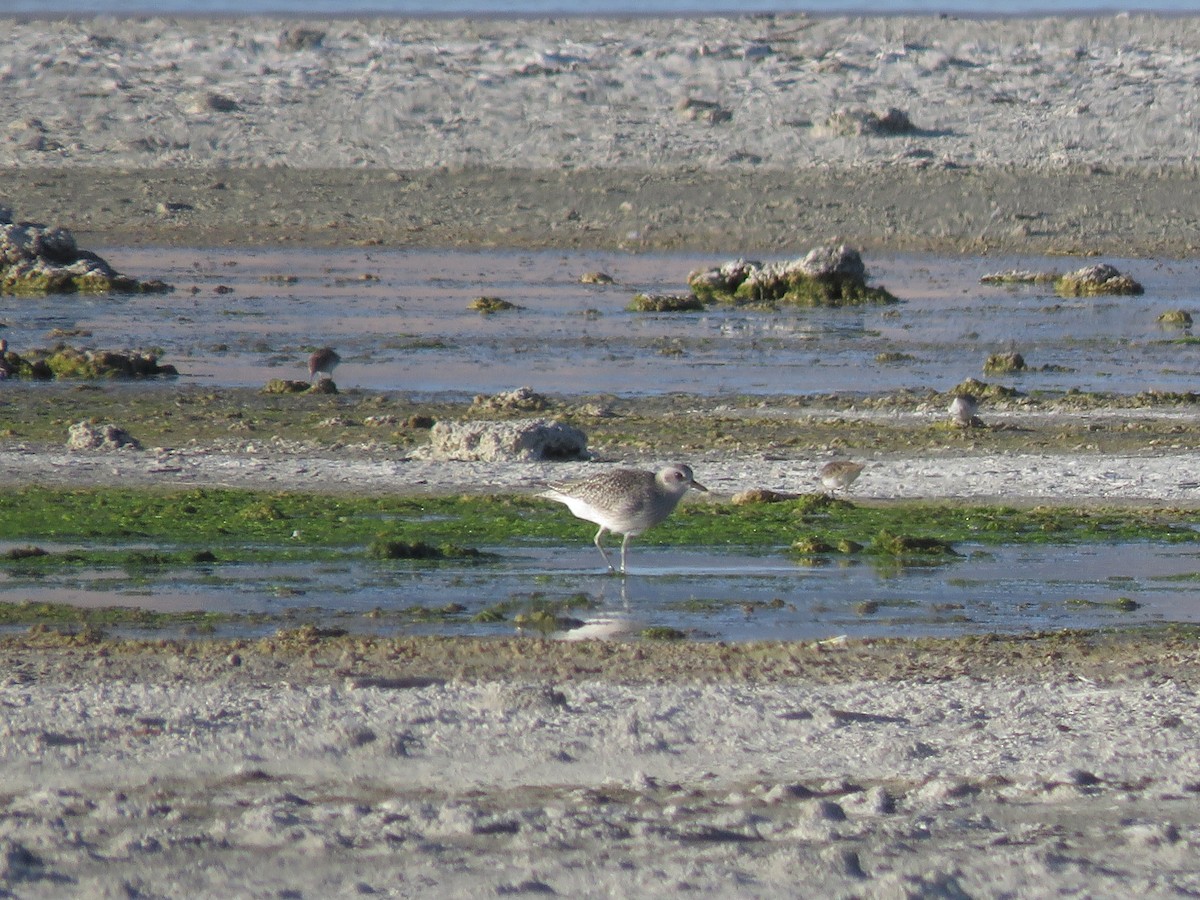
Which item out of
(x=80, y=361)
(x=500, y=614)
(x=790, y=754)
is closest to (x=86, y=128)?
(x=80, y=361)

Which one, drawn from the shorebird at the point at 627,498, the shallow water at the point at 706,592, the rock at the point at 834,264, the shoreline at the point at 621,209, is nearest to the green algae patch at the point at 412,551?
the shallow water at the point at 706,592

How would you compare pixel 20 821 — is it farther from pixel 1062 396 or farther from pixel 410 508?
pixel 1062 396

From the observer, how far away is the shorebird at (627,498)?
9.67 metres

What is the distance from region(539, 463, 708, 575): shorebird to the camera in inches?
381

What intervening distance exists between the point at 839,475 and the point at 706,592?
7.95 feet

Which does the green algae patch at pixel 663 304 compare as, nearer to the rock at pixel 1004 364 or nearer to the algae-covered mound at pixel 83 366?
the rock at pixel 1004 364

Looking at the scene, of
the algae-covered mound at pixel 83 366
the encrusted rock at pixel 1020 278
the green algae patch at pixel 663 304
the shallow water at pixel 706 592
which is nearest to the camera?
the shallow water at pixel 706 592

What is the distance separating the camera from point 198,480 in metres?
11.9

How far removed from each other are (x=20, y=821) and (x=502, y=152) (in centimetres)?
2650

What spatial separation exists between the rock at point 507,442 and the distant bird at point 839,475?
1749 mm

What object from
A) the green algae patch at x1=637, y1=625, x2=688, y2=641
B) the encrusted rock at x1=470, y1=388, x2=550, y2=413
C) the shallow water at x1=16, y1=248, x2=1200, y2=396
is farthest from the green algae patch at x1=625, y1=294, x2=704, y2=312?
the green algae patch at x1=637, y1=625, x2=688, y2=641

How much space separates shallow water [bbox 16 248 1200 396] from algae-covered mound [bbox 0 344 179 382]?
0.38 m

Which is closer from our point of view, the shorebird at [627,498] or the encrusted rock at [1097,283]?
the shorebird at [627,498]

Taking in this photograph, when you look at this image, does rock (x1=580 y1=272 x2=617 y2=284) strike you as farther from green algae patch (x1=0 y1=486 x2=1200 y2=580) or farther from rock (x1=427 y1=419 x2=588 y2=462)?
green algae patch (x1=0 y1=486 x2=1200 y2=580)
